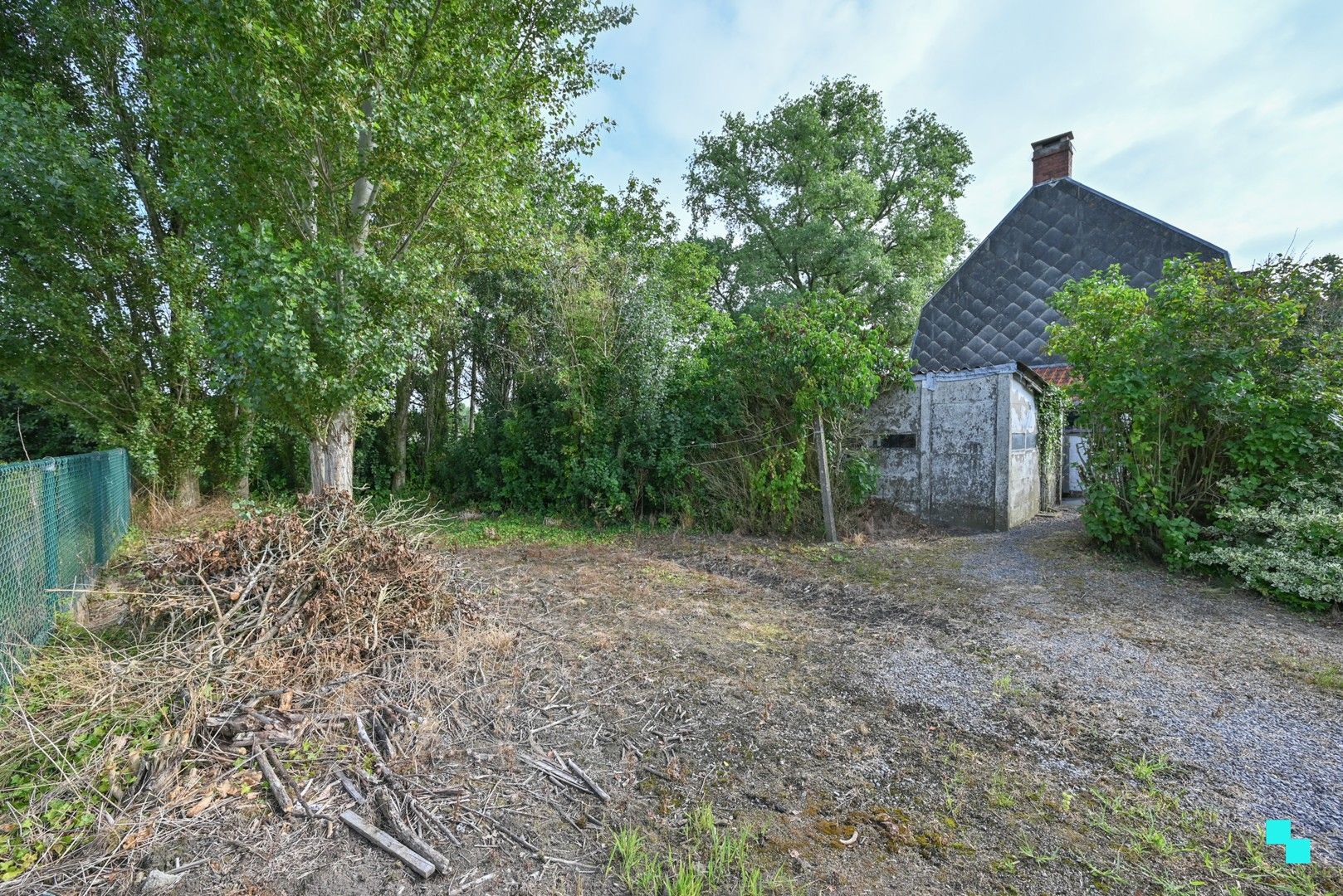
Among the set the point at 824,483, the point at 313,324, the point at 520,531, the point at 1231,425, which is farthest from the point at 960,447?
the point at 313,324

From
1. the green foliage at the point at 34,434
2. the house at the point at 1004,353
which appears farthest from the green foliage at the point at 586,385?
the green foliage at the point at 34,434

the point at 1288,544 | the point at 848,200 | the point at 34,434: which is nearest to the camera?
the point at 1288,544

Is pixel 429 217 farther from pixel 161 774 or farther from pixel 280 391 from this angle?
pixel 161 774

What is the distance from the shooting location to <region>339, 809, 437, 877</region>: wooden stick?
187cm

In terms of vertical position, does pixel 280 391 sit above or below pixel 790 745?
above

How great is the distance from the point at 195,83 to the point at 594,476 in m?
5.93

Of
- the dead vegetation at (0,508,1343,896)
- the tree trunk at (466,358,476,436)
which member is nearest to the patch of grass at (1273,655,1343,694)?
the dead vegetation at (0,508,1343,896)

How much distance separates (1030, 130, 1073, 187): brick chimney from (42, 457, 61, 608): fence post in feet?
52.8

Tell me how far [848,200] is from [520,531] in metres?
13.9

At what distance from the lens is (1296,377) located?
4.75 m

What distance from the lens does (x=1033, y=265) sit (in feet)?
38.9

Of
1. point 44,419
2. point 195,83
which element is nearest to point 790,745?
point 195,83

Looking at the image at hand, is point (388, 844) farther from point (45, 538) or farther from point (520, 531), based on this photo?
point (520, 531)

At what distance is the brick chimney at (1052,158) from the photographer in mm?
12023
